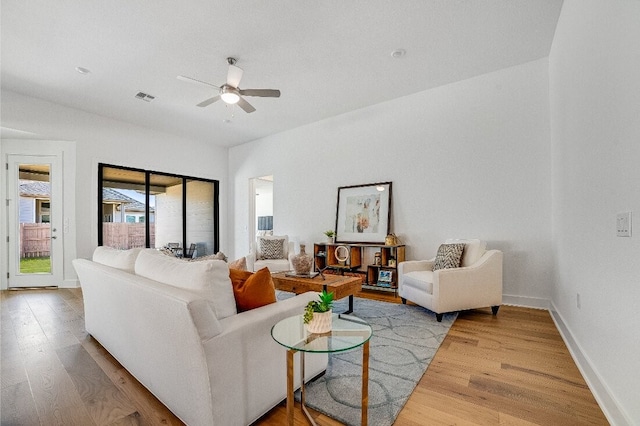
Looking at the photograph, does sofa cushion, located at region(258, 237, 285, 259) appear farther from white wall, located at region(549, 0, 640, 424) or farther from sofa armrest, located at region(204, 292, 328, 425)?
white wall, located at region(549, 0, 640, 424)

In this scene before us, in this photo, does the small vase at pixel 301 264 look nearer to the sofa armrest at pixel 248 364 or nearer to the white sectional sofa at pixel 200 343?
the white sectional sofa at pixel 200 343

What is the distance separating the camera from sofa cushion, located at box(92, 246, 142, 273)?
2.28 m

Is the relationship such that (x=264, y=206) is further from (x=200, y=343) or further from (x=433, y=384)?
(x=200, y=343)

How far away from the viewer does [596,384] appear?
1.79 metres

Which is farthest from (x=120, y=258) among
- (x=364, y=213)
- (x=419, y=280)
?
(x=364, y=213)

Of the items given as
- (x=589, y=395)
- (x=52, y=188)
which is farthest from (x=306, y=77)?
(x=52, y=188)

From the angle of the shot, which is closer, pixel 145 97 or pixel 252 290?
pixel 252 290

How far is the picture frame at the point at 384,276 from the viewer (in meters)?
4.38

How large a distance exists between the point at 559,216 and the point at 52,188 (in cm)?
739

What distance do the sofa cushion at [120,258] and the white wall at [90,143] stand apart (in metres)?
3.30

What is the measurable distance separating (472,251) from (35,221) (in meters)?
6.87

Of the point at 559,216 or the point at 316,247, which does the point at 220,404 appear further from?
the point at 316,247

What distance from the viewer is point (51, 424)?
1.57 meters

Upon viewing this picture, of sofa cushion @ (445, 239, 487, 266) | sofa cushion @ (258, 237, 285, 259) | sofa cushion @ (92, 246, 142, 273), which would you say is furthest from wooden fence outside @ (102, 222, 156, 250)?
sofa cushion @ (445, 239, 487, 266)
